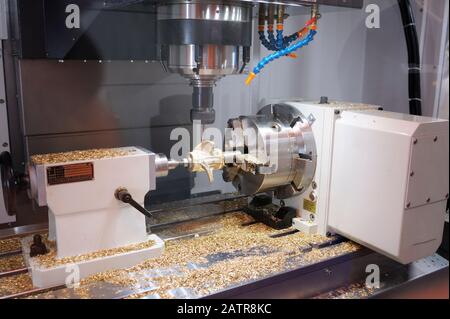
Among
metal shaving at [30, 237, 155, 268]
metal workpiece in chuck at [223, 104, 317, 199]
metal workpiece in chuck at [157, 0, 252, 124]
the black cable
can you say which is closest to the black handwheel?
metal shaving at [30, 237, 155, 268]

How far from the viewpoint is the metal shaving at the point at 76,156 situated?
3.16 feet

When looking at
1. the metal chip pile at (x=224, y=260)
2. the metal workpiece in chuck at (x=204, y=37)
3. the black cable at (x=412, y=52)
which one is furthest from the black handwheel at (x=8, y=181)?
the black cable at (x=412, y=52)

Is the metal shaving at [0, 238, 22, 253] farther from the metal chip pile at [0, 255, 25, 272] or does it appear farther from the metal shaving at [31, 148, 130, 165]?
the metal shaving at [31, 148, 130, 165]

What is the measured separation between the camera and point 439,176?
1.07 m

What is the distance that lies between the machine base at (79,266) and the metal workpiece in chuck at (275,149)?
0.34m

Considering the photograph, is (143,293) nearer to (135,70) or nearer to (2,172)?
(2,172)

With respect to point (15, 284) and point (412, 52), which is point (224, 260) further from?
point (412, 52)

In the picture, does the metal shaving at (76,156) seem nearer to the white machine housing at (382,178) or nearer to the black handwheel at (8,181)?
the black handwheel at (8,181)

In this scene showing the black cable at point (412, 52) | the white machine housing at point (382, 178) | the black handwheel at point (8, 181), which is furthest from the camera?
the black cable at point (412, 52)

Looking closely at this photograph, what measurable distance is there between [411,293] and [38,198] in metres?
0.95

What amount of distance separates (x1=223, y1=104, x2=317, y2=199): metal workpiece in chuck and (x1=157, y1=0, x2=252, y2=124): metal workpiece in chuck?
0.18m

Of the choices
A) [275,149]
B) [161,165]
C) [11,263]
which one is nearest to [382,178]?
[275,149]

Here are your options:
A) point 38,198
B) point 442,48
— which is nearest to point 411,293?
point 442,48

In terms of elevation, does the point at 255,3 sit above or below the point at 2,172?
above
